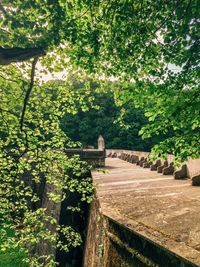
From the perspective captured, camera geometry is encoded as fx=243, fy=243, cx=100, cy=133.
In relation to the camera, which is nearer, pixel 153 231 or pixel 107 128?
pixel 153 231

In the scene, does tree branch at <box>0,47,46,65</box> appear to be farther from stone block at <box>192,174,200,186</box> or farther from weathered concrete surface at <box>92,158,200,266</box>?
stone block at <box>192,174,200,186</box>

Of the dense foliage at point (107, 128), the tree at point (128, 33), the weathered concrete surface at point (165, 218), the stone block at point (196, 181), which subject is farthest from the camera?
the dense foliage at point (107, 128)

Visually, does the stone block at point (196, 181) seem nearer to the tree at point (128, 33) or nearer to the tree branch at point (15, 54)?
the tree at point (128, 33)

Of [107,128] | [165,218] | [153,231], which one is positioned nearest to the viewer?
[153,231]

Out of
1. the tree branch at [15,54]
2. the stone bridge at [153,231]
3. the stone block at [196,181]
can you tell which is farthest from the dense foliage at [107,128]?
the stone bridge at [153,231]

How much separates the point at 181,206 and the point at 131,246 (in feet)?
3.08

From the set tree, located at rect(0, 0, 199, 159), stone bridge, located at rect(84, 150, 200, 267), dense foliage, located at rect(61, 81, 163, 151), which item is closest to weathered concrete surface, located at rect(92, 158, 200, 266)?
stone bridge, located at rect(84, 150, 200, 267)

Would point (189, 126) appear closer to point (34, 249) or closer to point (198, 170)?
point (198, 170)

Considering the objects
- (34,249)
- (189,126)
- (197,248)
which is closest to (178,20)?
(189,126)

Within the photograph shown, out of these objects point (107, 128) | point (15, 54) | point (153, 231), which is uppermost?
point (107, 128)

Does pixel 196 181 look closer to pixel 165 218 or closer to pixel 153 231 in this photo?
pixel 165 218

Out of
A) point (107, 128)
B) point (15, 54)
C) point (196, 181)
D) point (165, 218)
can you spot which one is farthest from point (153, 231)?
point (107, 128)

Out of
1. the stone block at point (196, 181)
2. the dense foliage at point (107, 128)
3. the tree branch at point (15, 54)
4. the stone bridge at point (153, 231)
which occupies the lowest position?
the stone bridge at point (153, 231)

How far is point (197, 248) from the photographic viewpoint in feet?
5.34
